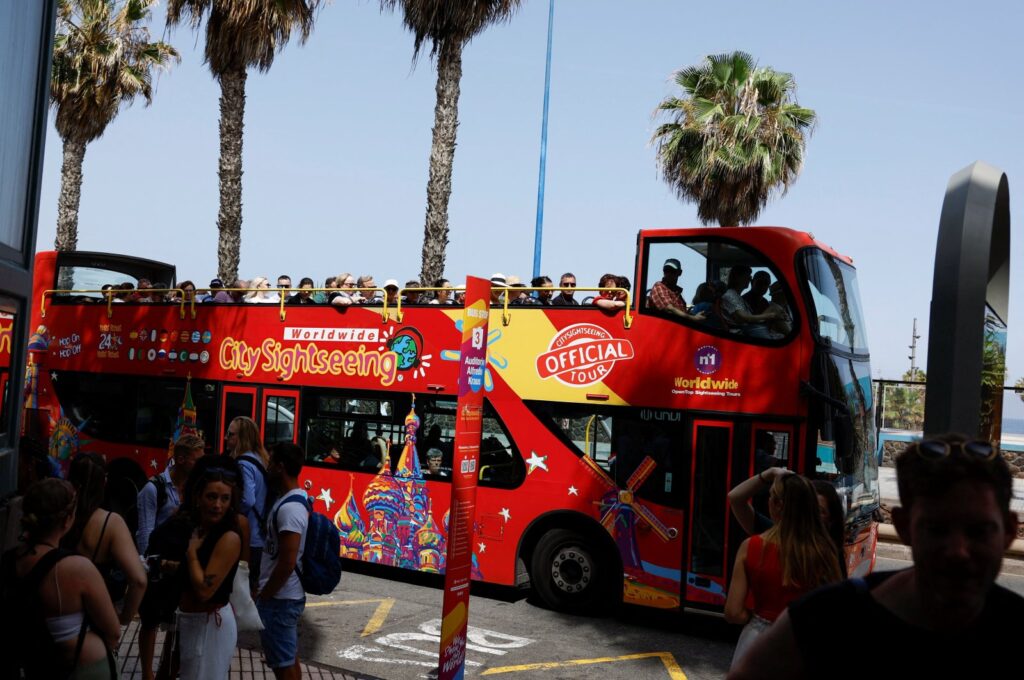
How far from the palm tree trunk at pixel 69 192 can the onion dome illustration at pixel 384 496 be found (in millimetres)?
19273

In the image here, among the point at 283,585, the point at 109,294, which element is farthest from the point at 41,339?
the point at 283,585

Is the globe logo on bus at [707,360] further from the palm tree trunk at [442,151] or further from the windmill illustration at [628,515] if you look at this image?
the palm tree trunk at [442,151]

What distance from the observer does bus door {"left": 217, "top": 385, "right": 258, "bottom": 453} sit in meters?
13.2

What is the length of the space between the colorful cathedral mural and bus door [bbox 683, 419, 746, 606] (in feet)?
9.74

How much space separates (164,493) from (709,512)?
5198mm

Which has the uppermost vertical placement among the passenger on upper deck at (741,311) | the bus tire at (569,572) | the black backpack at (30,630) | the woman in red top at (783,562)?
the passenger on upper deck at (741,311)

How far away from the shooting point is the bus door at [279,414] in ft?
42.2

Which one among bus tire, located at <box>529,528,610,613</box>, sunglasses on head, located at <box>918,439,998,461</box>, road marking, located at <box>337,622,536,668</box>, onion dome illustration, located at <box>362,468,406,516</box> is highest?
sunglasses on head, located at <box>918,439,998,461</box>

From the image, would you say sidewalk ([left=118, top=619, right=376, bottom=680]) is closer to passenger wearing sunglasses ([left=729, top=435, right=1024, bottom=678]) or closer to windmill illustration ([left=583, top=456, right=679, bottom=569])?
windmill illustration ([left=583, top=456, right=679, bottom=569])

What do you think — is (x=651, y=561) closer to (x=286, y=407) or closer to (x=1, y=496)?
(x=286, y=407)

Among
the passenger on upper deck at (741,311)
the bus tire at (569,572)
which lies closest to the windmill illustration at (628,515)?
the bus tire at (569,572)

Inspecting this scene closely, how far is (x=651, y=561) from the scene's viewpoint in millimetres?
10164

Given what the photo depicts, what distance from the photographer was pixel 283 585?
19.1 ft

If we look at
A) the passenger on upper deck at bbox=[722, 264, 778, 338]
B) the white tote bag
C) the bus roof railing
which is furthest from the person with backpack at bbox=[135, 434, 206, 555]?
the passenger on upper deck at bbox=[722, 264, 778, 338]
